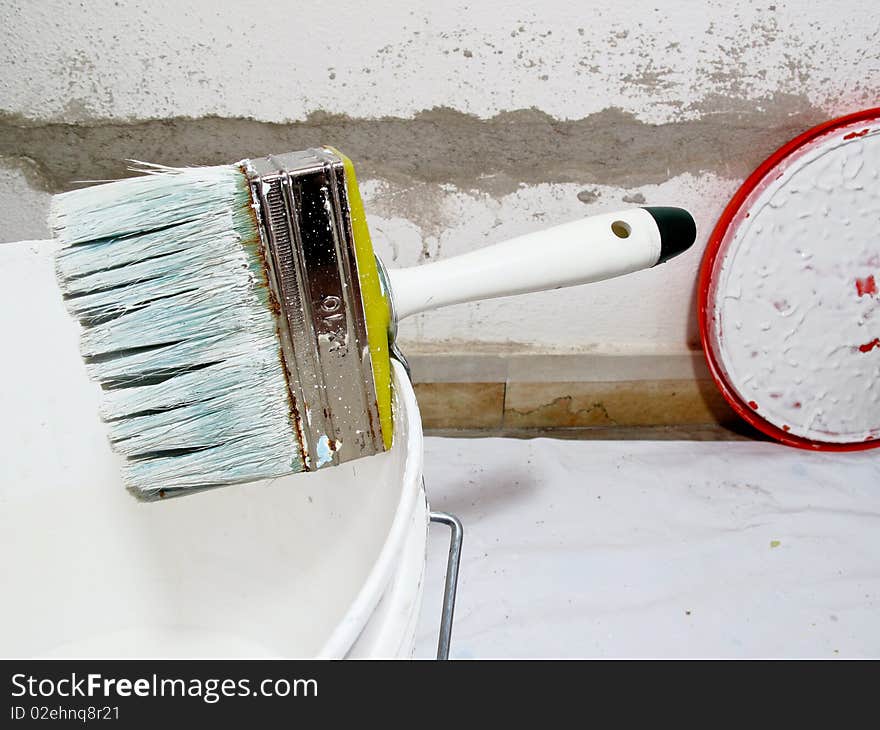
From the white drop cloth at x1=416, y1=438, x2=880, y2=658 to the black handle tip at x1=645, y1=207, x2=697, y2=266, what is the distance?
1.32 ft

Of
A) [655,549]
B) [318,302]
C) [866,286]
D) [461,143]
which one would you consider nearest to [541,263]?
[318,302]

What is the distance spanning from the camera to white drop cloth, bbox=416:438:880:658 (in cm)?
78

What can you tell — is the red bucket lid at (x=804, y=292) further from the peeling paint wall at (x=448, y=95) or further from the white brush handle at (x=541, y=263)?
the white brush handle at (x=541, y=263)

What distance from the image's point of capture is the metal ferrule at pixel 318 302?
0.49m

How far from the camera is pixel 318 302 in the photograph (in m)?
0.51

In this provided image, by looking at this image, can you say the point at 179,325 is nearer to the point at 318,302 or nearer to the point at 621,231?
the point at 318,302

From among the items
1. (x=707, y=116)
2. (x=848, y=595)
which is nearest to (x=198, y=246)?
(x=707, y=116)

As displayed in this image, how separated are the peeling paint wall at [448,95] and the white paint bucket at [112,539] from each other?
0.97ft

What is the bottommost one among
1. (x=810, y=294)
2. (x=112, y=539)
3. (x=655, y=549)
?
(x=655, y=549)

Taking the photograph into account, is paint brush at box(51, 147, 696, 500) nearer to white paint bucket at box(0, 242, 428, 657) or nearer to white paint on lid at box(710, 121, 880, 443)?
white paint bucket at box(0, 242, 428, 657)

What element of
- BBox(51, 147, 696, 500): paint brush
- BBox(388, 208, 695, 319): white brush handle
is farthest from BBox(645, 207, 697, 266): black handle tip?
BBox(51, 147, 696, 500): paint brush

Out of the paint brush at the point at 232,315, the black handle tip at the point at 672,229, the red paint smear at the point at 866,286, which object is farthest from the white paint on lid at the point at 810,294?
the paint brush at the point at 232,315

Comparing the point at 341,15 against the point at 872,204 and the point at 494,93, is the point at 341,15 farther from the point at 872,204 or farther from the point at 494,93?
the point at 872,204

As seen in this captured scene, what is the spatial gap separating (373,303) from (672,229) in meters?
0.29
